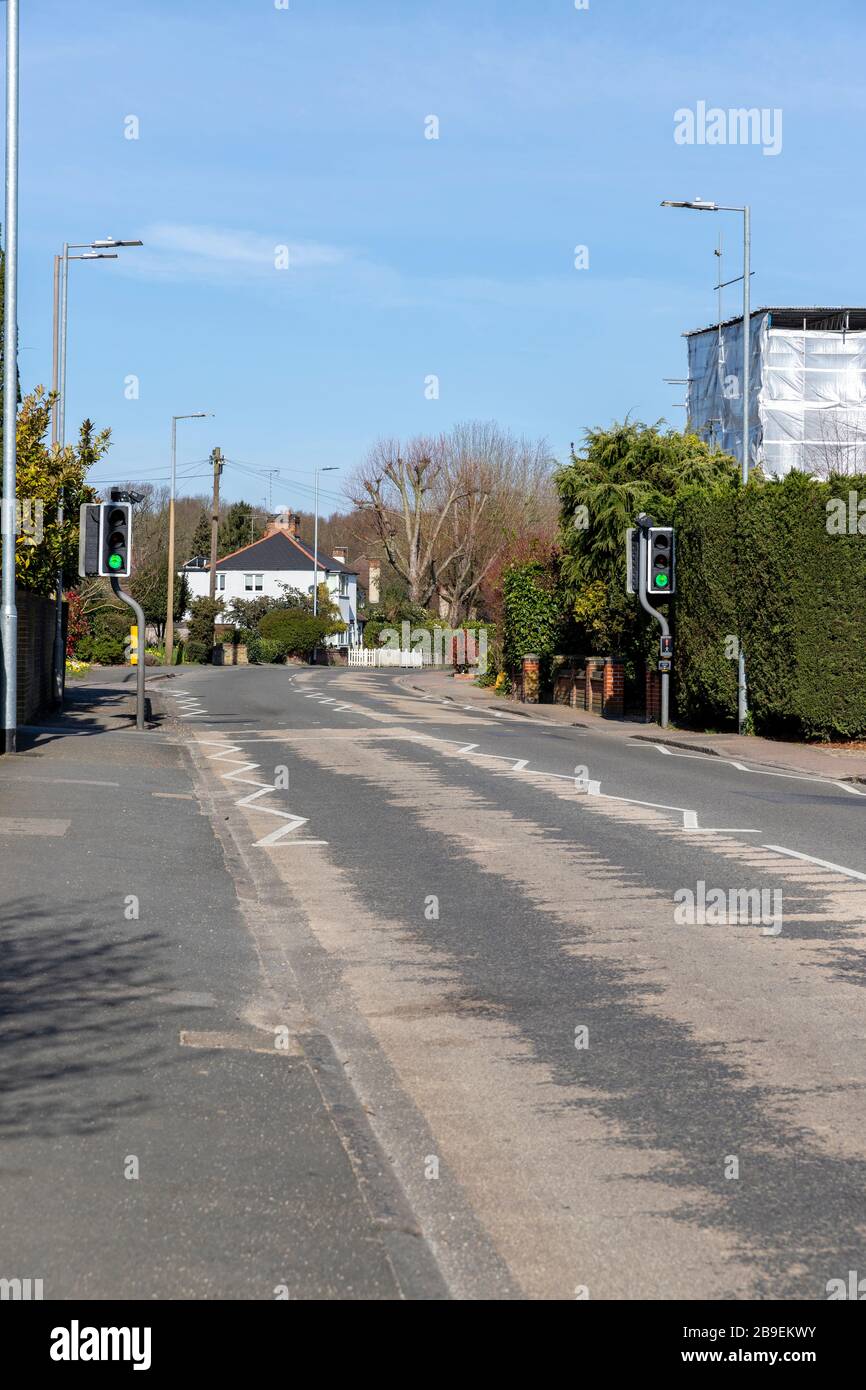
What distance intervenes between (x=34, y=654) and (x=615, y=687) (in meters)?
15.7

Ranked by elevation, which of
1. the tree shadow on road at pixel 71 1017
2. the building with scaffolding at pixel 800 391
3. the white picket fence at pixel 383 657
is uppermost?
the building with scaffolding at pixel 800 391

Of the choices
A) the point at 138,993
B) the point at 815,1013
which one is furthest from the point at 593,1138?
the point at 138,993

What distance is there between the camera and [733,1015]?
7457 millimetres

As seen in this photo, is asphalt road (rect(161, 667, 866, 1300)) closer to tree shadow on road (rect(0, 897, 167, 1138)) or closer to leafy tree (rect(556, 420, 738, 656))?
tree shadow on road (rect(0, 897, 167, 1138))

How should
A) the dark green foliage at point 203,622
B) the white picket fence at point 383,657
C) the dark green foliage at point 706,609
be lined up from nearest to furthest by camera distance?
the dark green foliage at point 706,609
the dark green foliage at point 203,622
the white picket fence at point 383,657

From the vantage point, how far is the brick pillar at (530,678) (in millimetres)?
42812

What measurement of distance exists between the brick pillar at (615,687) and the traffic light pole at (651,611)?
4557mm

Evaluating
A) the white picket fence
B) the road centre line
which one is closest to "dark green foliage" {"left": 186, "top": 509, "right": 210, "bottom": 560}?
the white picket fence

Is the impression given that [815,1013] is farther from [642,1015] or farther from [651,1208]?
[651,1208]

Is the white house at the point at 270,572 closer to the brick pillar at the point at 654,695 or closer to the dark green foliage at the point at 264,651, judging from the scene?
the dark green foliage at the point at 264,651

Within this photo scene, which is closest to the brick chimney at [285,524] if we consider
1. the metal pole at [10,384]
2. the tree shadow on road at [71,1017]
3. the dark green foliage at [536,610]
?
the dark green foliage at [536,610]

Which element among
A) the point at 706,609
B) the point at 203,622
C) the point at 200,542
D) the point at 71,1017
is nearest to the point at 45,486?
the point at 706,609

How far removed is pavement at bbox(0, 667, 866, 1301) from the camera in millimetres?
4434
